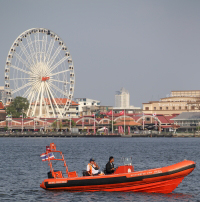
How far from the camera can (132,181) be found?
35.4 m

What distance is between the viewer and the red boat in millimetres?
35031

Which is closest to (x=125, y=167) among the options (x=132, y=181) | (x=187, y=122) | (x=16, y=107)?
(x=132, y=181)

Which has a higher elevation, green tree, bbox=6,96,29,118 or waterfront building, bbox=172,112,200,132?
green tree, bbox=6,96,29,118

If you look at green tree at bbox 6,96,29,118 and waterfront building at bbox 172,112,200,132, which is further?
green tree at bbox 6,96,29,118

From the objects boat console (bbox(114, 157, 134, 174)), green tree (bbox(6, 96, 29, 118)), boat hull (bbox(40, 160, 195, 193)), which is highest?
green tree (bbox(6, 96, 29, 118))

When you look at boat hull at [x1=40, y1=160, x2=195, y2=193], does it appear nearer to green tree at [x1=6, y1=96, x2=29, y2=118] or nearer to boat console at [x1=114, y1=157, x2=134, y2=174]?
boat console at [x1=114, y1=157, x2=134, y2=174]

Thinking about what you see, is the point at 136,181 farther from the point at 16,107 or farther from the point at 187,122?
the point at 16,107

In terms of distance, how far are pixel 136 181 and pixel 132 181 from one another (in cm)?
24

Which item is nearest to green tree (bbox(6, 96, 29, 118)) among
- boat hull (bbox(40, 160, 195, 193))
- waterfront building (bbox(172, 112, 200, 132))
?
waterfront building (bbox(172, 112, 200, 132))

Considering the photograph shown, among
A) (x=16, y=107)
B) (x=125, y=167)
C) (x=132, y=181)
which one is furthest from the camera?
(x=16, y=107)

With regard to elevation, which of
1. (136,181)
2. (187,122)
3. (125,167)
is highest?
(187,122)

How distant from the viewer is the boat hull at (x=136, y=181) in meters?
35.0

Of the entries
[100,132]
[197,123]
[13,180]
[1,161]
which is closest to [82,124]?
[100,132]

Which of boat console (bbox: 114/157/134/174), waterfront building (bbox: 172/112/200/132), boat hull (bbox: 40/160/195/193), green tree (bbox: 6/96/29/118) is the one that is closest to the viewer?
boat hull (bbox: 40/160/195/193)
